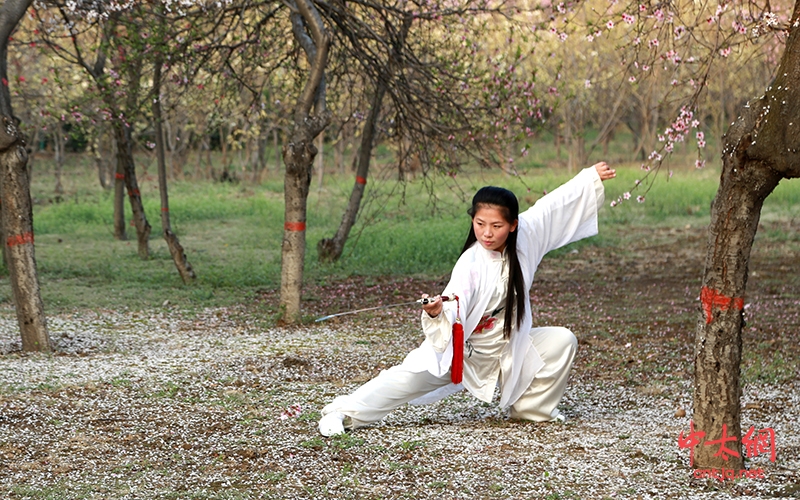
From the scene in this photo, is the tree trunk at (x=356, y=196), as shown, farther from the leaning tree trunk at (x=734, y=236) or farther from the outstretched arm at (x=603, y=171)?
the leaning tree trunk at (x=734, y=236)

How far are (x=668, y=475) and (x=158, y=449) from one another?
2.48 metres

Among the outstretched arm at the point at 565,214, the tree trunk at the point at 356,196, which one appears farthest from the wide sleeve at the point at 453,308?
the tree trunk at the point at 356,196

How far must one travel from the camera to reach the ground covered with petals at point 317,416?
4.02 meters

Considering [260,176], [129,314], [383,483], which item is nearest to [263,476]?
[383,483]

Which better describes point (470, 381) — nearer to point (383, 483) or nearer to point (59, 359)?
point (383, 483)

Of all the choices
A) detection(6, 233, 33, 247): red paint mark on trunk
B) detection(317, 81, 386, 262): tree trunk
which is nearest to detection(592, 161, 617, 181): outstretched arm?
detection(6, 233, 33, 247): red paint mark on trunk

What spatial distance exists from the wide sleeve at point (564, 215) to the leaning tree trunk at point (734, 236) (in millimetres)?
1053

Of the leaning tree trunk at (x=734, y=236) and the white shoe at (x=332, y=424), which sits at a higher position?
the leaning tree trunk at (x=734, y=236)

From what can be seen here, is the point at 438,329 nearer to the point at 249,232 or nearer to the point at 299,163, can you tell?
the point at 299,163

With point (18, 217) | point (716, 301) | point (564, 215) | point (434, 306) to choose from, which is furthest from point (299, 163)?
point (716, 301)

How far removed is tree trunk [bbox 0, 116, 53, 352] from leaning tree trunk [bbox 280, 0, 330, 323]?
214 cm

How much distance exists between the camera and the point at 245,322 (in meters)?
8.48

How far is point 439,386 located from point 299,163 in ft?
11.7

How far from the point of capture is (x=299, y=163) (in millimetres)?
7891
